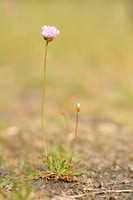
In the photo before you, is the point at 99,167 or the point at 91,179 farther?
the point at 99,167

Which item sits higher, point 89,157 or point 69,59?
point 69,59

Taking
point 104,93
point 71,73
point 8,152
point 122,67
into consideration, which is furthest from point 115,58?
point 8,152

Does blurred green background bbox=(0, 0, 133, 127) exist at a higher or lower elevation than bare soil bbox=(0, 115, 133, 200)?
higher

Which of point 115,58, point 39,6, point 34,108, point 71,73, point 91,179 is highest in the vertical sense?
point 39,6

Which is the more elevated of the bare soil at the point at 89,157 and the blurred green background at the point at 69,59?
the blurred green background at the point at 69,59

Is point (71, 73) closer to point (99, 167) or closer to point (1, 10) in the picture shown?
point (1, 10)

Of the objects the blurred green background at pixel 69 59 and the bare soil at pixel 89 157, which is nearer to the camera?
the bare soil at pixel 89 157

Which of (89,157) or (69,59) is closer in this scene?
(89,157)

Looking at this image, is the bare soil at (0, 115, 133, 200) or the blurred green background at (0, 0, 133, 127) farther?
the blurred green background at (0, 0, 133, 127)
